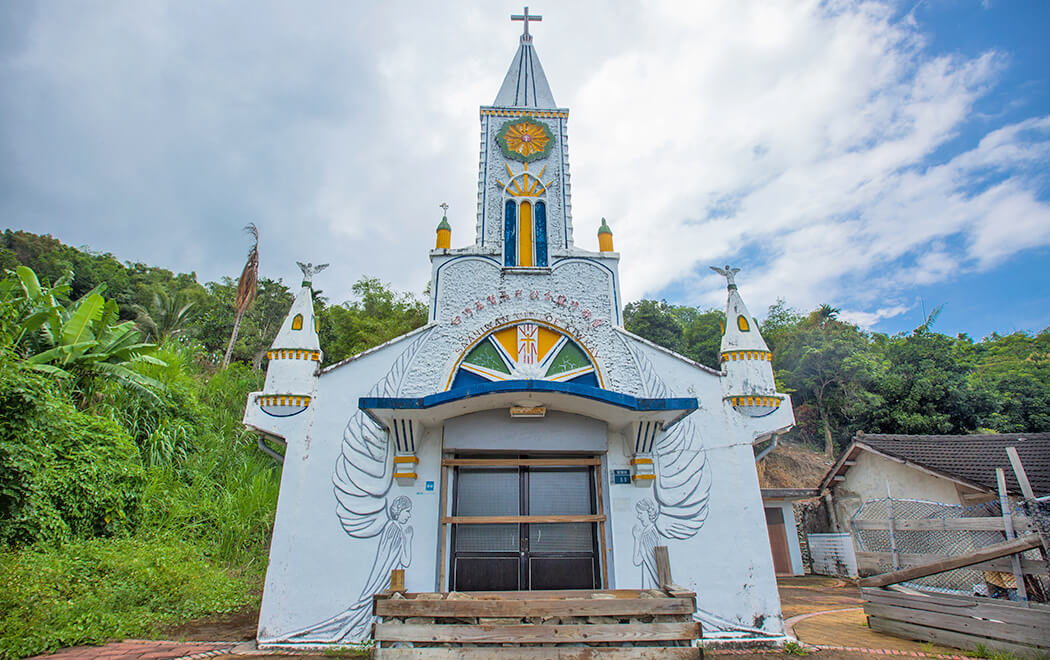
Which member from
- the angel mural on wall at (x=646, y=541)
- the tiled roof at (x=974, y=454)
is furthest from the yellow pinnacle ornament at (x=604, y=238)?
the tiled roof at (x=974, y=454)

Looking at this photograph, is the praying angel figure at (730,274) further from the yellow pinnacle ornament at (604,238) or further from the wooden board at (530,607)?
the wooden board at (530,607)

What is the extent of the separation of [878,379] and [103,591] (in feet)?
88.0

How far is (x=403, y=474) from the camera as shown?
7.10 metres

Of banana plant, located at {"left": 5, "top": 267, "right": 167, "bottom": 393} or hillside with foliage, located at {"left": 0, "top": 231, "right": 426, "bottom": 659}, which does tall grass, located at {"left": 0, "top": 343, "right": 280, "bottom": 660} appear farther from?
banana plant, located at {"left": 5, "top": 267, "right": 167, "bottom": 393}

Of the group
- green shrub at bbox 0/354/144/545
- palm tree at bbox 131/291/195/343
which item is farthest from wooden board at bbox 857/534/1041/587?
palm tree at bbox 131/291/195/343

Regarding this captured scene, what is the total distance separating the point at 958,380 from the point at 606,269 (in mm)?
20862

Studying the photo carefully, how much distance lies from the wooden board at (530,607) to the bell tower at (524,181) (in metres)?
5.29

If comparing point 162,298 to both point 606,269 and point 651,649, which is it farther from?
point 651,649

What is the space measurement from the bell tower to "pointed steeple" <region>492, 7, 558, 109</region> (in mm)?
22

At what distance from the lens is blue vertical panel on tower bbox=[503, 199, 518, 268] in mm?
8930

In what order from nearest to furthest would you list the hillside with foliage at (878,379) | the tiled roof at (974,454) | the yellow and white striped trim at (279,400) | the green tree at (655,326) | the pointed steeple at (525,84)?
the yellow and white striped trim at (279,400)
the pointed steeple at (525,84)
the tiled roof at (974,454)
the hillside with foliage at (878,379)
the green tree at (655,326)

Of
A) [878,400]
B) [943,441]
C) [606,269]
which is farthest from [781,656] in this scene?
[878,400]

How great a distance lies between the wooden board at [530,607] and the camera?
15.7 feet

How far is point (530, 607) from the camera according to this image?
4863 mm
